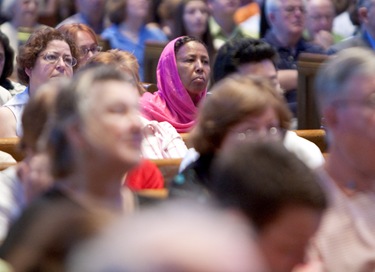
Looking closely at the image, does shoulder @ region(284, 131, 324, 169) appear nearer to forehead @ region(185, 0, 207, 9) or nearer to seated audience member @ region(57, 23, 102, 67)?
seated audience member @ region(57, 23, 102, 67)

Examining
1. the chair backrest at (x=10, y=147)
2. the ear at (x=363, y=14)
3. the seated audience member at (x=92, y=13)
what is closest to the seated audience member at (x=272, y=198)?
the chair backrest at (x=10, y=147)

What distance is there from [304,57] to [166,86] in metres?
1.29

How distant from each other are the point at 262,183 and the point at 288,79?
5395 mm

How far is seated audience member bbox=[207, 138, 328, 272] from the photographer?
82.8 inches

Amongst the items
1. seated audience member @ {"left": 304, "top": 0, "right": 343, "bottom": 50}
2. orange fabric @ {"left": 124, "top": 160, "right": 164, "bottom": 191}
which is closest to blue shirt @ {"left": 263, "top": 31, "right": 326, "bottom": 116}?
seated audience member @ {"left": 304, "top": 0, "right": 343, "bottom": 50}

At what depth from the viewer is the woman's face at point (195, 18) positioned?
8.50m

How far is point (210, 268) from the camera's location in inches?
56.9

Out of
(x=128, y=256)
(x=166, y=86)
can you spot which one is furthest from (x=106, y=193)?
(x=166, y=86)

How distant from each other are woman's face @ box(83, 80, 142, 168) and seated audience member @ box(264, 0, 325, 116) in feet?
16.1

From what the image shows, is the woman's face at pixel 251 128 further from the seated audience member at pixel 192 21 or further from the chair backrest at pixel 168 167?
the seated audience member at pixel 192 21

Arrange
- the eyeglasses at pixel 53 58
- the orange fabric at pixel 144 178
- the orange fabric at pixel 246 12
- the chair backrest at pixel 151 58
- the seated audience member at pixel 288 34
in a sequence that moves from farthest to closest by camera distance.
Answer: the orange fabric at pixel 246 12 → the chair backrest at pixel 151 58 → the seated audience member at pixel 288 34 → the eyeglasses at pixel 53 58 → the orange fabric at pixel 144 178

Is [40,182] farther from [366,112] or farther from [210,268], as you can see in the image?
[210,268]

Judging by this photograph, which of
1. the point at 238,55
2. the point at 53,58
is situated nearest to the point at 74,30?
the point at 53,58

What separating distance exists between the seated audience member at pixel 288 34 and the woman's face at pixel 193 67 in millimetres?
1347
